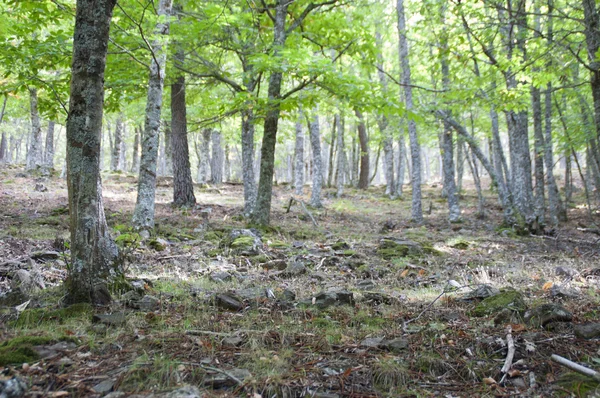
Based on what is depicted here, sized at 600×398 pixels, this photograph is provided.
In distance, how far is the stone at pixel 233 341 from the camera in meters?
3.04

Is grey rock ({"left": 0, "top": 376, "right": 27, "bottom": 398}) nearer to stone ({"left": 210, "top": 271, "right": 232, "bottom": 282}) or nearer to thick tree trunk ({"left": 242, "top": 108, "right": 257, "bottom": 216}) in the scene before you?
stone ({"left": 210, "top": 271, "right": 232, "bottom": 282})

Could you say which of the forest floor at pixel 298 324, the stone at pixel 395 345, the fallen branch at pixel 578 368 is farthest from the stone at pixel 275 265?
the fallen branch at pixel 578 368

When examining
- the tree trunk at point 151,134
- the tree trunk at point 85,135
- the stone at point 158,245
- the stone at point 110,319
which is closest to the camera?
the stone at point 110,319

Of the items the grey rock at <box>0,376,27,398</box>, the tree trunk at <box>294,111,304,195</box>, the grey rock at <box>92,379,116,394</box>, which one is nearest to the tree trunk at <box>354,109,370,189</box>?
the tree trunk at <box>294,111,304,195</box>

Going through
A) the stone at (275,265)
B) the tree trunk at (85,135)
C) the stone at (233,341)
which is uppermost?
the tree trunk at (85,135)

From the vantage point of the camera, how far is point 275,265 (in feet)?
21.2

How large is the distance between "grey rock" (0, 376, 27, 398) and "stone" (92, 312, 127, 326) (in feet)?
3.73

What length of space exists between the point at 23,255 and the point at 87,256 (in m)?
2.89

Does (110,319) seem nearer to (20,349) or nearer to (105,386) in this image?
(20,349)

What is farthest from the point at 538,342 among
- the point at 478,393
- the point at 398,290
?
the point at 398,290

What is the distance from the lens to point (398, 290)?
5.20 m

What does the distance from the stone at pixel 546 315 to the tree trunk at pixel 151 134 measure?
7.20 meters

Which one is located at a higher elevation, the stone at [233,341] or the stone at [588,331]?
the stone at [588,331]

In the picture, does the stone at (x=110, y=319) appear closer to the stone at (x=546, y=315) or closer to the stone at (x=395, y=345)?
the stone at (x=395, y=345)
